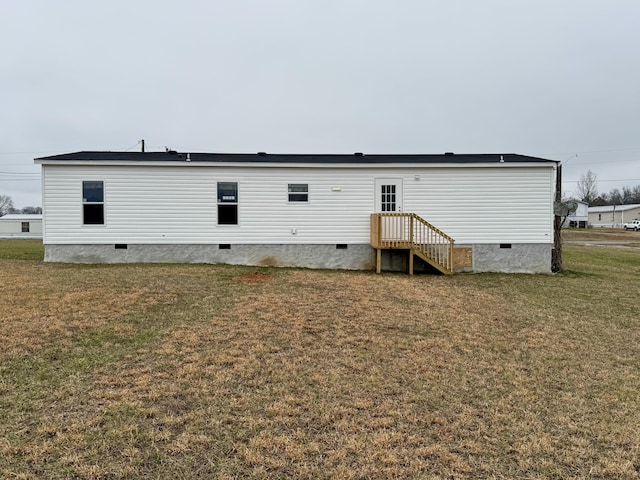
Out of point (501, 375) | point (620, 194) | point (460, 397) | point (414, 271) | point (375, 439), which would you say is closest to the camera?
point (375, 439)

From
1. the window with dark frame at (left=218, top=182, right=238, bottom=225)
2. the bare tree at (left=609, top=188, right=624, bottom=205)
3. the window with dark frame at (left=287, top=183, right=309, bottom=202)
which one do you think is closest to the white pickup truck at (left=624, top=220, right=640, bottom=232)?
the bare tree at (left=609, top=188, right=624, bottom=205)

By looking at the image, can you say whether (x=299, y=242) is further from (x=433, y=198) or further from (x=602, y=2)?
(x=602, y=2)

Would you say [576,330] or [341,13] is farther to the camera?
[341,13]

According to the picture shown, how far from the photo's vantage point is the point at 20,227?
4088 cm

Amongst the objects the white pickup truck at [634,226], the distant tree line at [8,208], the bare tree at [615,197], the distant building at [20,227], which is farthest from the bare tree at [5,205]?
the bare tree at [615,197]

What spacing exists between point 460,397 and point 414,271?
30.4ft

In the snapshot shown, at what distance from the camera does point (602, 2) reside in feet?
46.9

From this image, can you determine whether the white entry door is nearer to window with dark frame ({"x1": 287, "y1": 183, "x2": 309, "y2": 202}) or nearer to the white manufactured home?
the white manufactured home

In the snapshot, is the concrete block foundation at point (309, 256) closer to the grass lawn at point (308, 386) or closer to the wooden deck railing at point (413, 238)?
the wooden deck railing at point (413, 238)

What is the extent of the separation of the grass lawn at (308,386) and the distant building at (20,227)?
1583 inches

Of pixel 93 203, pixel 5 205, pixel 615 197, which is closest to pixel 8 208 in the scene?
pixel 5 205

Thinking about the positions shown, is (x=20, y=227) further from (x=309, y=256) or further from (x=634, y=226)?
(x=634, y=226)

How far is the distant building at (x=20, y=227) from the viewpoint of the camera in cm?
4034

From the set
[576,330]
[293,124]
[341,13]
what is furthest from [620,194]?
[576,330]
